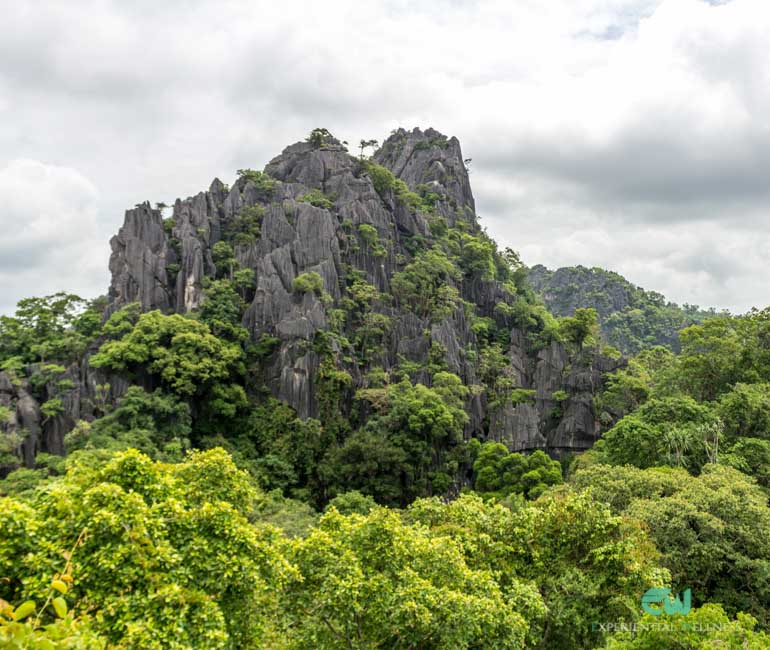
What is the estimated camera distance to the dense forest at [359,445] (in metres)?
5.98

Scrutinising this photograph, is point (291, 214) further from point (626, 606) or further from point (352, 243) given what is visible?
point (626, 606)

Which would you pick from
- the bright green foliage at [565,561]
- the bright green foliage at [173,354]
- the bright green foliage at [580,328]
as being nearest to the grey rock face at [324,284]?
the bright green foliage at [580,328]

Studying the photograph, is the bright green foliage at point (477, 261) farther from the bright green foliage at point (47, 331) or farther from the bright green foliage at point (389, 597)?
the bright green foliage at point (389, 597)

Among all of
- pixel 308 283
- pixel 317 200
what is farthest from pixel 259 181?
pixel 308 283

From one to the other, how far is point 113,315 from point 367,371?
579 inches

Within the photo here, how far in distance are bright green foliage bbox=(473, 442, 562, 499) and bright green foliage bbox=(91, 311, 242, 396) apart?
14.3 m

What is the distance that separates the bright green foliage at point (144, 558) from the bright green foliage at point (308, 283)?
2389cm

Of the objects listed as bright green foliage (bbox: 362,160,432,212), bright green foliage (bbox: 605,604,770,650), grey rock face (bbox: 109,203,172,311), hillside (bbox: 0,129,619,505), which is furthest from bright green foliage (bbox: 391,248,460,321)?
bright green foliage (bbox: 605,604,770,650)

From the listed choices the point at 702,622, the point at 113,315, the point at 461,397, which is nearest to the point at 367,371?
the point at 461,397

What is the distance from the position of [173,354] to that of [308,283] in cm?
867

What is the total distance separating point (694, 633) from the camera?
593cm

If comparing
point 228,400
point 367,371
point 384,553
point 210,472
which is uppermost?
point 367,371

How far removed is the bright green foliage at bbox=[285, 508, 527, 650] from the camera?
21.9ft

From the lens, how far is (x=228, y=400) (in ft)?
90.2
